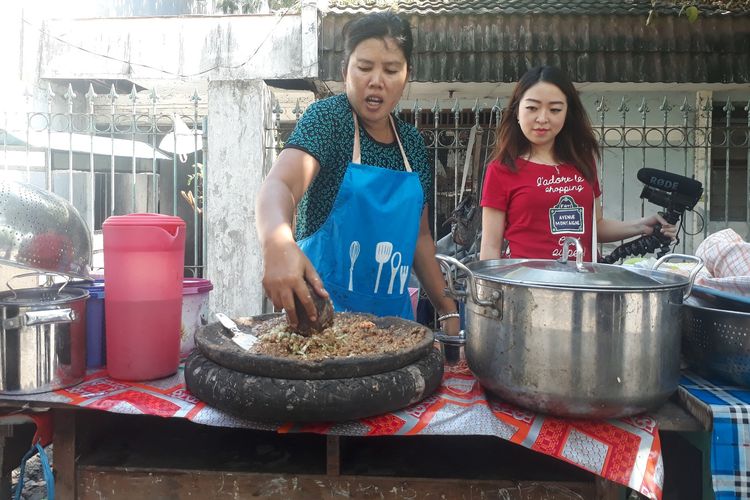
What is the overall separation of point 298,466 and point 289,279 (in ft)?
1.61

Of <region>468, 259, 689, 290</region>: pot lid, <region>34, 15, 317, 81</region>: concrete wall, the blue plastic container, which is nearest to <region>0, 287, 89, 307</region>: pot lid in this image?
the blue plastic container

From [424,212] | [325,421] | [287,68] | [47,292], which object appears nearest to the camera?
[325,421]

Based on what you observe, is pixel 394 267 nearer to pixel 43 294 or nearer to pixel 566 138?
pixel 566 138

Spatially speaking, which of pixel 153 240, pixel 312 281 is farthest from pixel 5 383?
pixel 312 281

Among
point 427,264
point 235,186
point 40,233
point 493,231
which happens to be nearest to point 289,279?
point 40,233

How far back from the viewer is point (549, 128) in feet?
6.46

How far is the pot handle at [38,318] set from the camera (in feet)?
3.99

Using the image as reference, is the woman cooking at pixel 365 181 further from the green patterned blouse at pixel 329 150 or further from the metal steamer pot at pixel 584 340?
the metal steamer pot at pixel 584 340

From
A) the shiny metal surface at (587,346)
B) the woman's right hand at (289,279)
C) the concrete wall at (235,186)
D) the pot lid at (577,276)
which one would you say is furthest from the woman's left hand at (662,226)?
the concrete wall at (235,186)

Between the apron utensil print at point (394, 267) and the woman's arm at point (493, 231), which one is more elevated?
the woman's arm at point (493, 231)

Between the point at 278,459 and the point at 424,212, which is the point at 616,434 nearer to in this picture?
the point at 278,459

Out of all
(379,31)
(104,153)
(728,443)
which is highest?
(104,153)

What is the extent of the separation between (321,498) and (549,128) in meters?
1.45

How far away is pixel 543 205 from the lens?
78.8 inches
